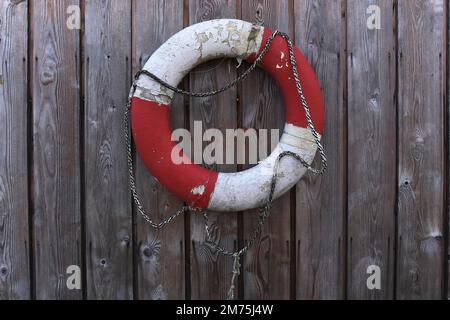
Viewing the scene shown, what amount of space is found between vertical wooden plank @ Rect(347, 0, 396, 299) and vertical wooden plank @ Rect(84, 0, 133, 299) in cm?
82

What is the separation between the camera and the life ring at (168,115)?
1637 millimetres

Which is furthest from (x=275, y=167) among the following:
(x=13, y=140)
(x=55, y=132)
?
(x=13, y=140)

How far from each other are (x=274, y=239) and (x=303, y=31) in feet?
2.51

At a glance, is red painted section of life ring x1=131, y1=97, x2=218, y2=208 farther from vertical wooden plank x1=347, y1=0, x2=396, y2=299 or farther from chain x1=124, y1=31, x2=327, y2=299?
vertical wooden plank x1=347, y1=0, x2=396, y2=299

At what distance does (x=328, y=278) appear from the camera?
5.89ft

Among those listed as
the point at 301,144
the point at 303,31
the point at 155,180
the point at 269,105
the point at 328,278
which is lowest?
the point at 328,278

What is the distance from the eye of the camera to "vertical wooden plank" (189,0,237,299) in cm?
172

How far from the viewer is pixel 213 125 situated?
1746 millimetres

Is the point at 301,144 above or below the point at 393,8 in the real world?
below

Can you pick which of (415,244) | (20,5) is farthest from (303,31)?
(20,5)

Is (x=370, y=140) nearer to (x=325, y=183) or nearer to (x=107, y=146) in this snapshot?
(x=325, y=183)

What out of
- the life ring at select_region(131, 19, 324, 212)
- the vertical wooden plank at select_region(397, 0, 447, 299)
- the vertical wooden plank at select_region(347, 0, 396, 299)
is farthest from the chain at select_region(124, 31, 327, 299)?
the vertical wooden plank at select_region(397, 0, 447, 299)

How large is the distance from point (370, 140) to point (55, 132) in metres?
1.14

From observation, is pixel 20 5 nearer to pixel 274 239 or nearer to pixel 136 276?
pixel 136 276
